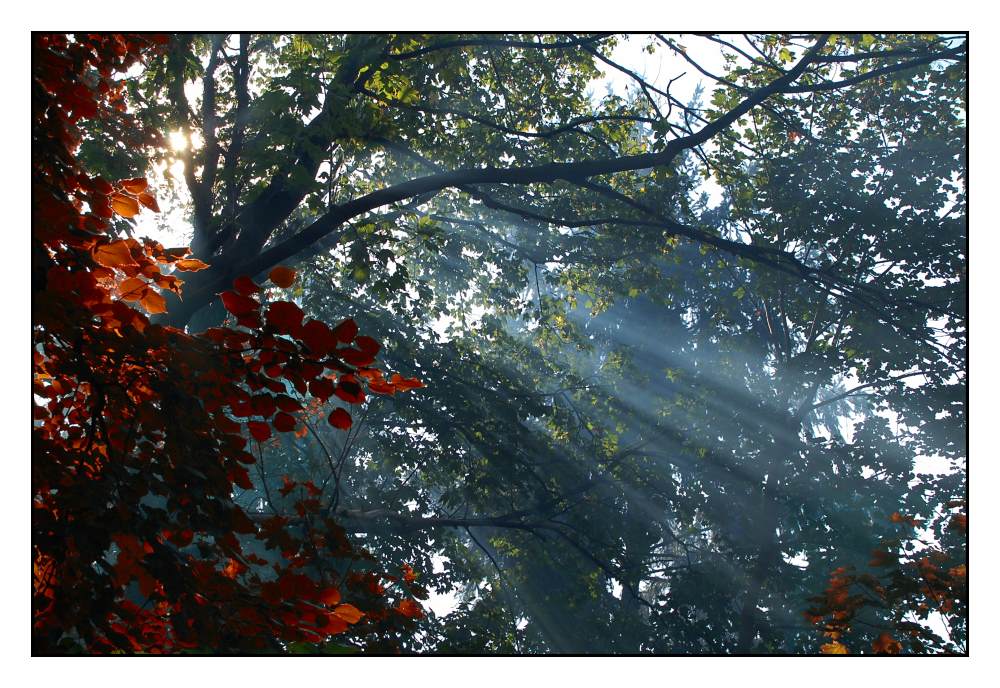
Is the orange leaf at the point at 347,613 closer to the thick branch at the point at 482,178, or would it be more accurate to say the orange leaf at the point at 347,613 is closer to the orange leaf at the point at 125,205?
the orange leaf at the point at 125,205

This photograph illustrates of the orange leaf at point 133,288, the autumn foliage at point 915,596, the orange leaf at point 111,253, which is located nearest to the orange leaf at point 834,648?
the autumn foliage at point 915,596

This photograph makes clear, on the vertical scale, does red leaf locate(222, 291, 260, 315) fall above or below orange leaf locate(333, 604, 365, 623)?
above

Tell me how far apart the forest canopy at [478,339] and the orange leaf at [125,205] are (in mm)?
14

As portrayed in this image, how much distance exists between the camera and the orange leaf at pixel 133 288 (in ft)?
7.61

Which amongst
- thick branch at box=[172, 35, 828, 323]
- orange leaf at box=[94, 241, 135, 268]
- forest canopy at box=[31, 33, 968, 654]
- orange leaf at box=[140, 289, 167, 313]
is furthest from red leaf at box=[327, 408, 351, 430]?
thick branch at box=[172, 35, 828, 323]

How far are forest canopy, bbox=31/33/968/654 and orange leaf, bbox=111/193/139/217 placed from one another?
0.01m

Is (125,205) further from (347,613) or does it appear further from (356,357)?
(347,613)

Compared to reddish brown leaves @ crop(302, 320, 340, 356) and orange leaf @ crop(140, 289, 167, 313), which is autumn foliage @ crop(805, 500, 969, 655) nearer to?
reddish brown leaves @ crop(302, 320, 340, 356)

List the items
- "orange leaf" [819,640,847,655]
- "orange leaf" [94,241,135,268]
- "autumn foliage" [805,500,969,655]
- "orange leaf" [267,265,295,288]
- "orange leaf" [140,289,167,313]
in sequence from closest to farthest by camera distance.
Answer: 1. "orange leaf" [267,265,295,288]
2. "orange leaf" [94,241,135,268]
3. "orange leaf" [140,289,167,313]
4. "autumn foliage" [805,500,969,655]
5. "orange leaf" [819,640,847,655]

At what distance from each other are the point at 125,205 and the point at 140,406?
0.70 metres

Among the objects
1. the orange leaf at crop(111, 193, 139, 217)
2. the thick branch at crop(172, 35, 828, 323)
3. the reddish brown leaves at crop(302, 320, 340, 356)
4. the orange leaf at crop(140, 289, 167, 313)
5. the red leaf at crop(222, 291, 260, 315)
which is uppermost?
the thick branch at crop(172, 35, 828, 323)

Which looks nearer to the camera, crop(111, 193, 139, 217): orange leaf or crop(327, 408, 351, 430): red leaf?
crop(327, 408, 351, 430): red leaf

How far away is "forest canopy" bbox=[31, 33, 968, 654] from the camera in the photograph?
243 cm

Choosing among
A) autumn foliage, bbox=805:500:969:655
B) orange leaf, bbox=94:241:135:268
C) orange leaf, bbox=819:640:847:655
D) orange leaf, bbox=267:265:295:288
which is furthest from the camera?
orange leaf, bbox=819:640:847:655
